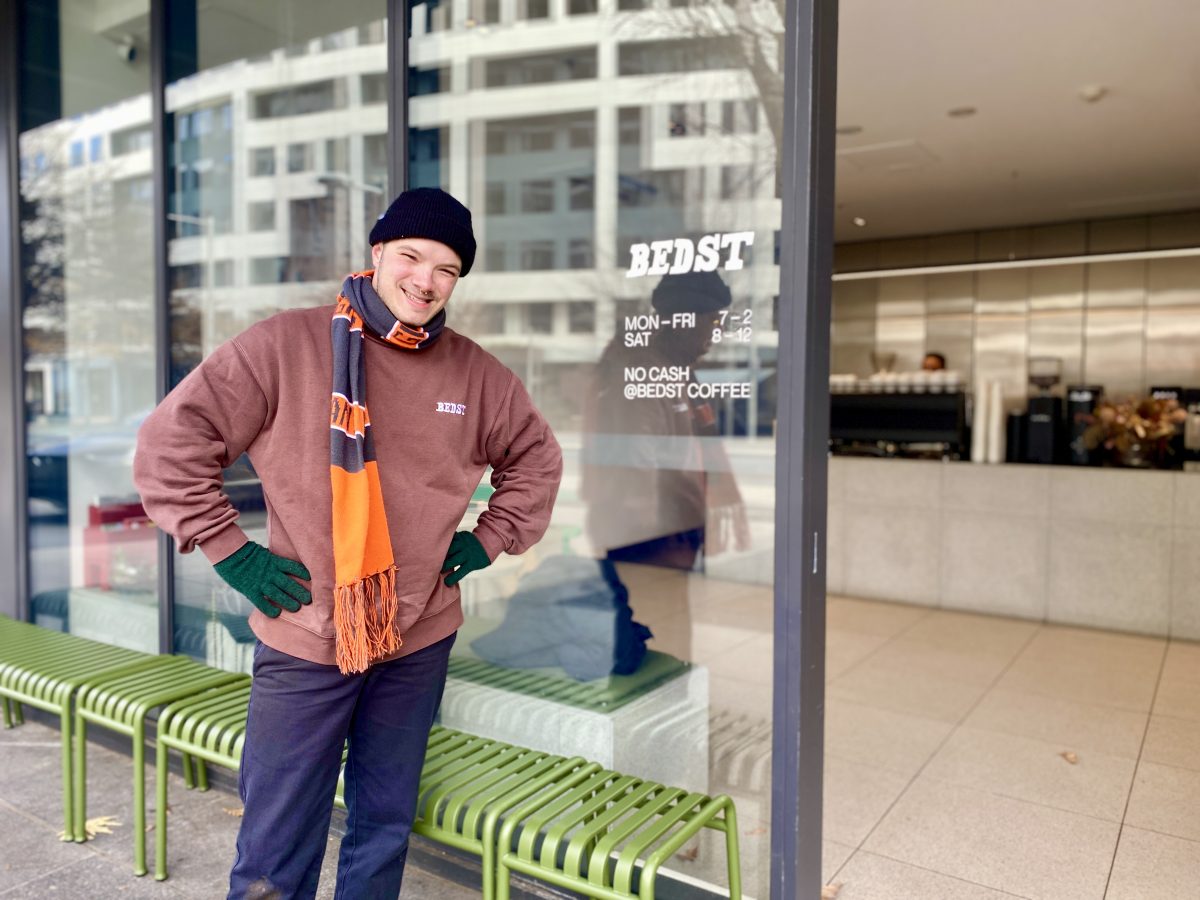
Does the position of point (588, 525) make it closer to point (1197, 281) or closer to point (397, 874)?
point (397, 874)

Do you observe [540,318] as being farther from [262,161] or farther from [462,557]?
[262,161]

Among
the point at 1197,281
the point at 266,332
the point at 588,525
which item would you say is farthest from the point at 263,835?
the point at 1197,281

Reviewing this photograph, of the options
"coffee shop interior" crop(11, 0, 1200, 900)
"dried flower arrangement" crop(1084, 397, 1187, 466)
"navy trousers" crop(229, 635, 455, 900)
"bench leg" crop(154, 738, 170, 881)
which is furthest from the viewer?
"dried flower arrangement" crop(1084, 397, 1187, 466)

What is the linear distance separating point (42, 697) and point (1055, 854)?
3284mm

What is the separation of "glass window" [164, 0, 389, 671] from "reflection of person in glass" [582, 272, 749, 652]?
3.58 feet

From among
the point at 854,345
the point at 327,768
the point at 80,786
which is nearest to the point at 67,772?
the point at 80,786

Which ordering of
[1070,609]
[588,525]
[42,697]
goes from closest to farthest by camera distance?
[588,525]
[42,697]
[1070,609]

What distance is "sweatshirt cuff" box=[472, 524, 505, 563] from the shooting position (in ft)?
6.63

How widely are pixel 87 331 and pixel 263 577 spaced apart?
119 inches

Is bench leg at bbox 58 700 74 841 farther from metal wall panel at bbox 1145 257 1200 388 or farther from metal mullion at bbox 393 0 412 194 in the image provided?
metal wall panel at bbox 1145 257 1200 388

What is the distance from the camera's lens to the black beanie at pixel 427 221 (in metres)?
1.81

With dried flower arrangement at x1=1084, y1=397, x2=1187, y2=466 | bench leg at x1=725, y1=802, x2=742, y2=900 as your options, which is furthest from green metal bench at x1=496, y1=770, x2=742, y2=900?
dried flower arrangement at x1=1084, y1=397, x2=1187, y2=466

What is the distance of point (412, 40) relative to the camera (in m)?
2.92

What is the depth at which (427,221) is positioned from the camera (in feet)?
5.95
